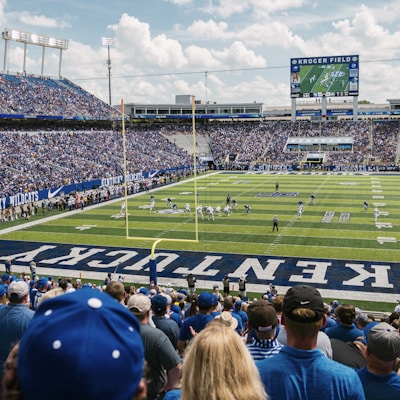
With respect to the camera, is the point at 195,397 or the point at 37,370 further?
the point at 195,397

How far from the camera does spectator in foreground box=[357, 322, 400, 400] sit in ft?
8.79

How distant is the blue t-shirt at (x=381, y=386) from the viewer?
2.66 meters

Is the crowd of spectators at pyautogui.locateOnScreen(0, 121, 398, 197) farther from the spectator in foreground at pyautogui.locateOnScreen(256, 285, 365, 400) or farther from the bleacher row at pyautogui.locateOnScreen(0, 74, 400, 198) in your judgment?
the spectator in foreground at pyautogui.locateOnScreen(256, 285, 365, 400)

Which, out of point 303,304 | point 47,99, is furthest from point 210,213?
point 47,99

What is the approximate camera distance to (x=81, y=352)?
127cm

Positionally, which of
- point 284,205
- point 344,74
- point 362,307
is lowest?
point 362,307

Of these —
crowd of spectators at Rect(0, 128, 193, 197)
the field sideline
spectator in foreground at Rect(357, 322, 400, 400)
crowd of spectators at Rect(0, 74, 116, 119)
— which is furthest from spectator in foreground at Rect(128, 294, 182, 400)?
crowd of spectators at Rect(0, 74, 116, 119)

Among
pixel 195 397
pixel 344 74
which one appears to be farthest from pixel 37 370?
pixel 344 74

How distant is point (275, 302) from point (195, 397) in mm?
3954

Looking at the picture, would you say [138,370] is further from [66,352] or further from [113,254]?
[113,254]

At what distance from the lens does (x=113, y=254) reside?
18.3m

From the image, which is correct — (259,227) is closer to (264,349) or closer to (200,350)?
(264,349)

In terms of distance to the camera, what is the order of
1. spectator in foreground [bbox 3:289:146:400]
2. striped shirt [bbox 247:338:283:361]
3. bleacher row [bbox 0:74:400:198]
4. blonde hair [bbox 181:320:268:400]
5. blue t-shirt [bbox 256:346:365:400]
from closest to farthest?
spectator in foreground [bbox 3:289:146:400] < blonde hair [bbox 181:320:268:400] < blue t-shirt [bbox 256:346:365:400] < striped shirt [bbox 247:338:283:361] < bleacher row [bbox 0:74:400:198]

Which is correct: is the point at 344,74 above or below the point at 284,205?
above
